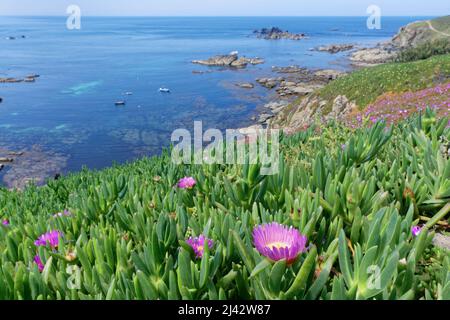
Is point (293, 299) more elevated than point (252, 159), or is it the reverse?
point (252, 159)

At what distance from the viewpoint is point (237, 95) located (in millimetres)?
40250

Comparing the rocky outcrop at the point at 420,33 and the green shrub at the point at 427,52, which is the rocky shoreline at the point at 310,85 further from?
the green shrub at the point at 427,52

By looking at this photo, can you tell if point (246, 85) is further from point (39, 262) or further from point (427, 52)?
point (39, 262)

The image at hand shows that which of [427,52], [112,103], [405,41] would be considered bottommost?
[112,103]

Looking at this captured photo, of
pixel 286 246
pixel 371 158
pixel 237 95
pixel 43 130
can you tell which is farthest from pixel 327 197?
pixel 237 95

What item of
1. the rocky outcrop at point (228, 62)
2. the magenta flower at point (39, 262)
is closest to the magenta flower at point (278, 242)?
the magenta flower at point (39, 262)

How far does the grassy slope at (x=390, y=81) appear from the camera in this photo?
839 inches

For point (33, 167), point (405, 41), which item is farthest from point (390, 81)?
point (405, 41)

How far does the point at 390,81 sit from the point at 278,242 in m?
24.1

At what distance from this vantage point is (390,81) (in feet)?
75.9

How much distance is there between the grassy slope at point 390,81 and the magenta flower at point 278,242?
21.4 metres
